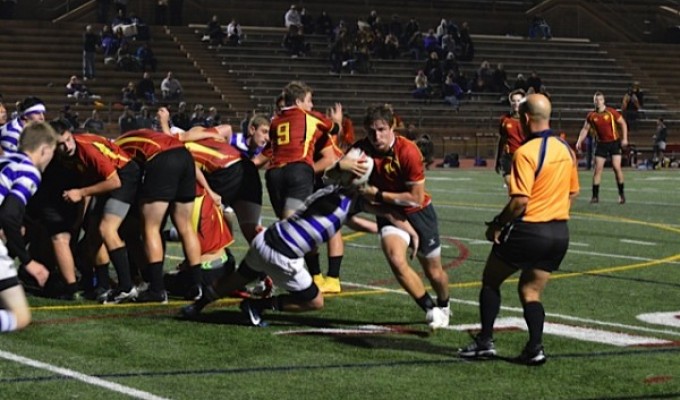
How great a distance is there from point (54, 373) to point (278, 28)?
4019cm

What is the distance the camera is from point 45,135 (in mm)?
7723

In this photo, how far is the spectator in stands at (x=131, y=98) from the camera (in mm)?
38094

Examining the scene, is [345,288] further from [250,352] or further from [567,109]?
[567,109]

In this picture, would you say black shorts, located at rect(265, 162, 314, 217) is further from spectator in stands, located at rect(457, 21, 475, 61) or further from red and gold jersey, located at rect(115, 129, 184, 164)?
spectator in stands, located at rect(457, 21, 475, 61)

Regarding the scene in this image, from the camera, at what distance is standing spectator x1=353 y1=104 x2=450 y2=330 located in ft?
32.2

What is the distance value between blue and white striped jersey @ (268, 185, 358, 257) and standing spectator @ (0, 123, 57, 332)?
2069 mm

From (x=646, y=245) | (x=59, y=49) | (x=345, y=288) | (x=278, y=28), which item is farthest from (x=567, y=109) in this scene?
(x=345, y=288)

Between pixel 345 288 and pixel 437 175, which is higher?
pixel 345 288

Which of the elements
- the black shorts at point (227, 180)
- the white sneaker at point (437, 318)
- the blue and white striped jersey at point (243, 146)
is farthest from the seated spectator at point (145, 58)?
the white sneaker at point (437, 318)

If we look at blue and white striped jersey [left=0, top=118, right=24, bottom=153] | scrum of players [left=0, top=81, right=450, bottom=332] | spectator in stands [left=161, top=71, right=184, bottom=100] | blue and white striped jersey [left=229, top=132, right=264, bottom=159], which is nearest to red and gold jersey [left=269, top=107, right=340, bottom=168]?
scrum of players [left=0, top=81, right=450, bottom=332]

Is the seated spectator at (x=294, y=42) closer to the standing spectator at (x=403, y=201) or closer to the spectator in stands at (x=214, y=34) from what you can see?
the spectator in stands at (x=214, y=34)

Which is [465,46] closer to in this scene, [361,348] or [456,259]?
[456,259]

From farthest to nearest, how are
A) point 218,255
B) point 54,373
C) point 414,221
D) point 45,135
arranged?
→ point 218,255
point 414,221
point 54,373
point 45,135

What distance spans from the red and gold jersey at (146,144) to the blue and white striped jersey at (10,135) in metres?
0.95
